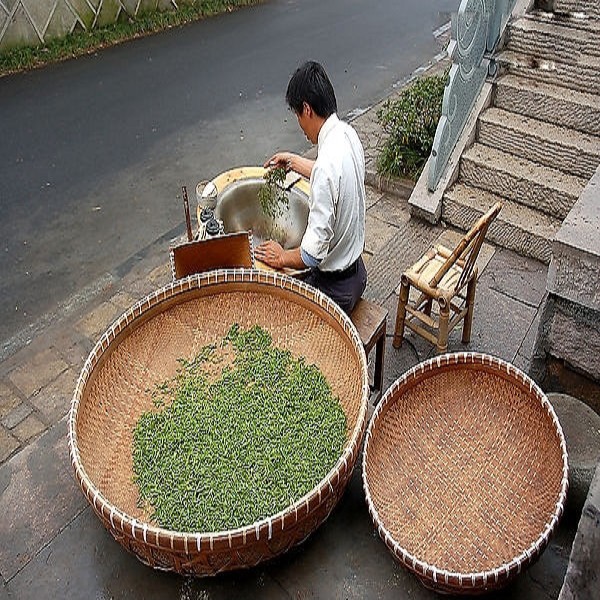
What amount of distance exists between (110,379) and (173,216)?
3.60 m

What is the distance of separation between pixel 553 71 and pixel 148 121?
4953 millimetres

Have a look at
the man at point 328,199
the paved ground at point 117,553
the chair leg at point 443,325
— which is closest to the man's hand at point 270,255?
the man at point 328,199

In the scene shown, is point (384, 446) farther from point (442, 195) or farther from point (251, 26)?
point (251, 26)

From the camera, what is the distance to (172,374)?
121 inches

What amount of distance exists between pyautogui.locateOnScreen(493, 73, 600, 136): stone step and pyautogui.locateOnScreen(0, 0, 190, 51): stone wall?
7365 millimetres

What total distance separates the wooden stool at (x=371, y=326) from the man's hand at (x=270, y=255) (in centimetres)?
53

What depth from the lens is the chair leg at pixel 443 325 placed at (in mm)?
3881

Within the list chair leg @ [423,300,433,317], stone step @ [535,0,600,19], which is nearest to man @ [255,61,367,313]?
chair leg @ [423,300,433,317]

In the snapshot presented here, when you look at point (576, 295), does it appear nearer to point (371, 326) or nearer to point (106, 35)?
point (371, 326)

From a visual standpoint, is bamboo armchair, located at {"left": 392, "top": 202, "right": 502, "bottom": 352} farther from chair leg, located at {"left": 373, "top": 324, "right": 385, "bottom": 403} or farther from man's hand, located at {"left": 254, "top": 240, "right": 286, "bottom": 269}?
man's hand, located at {"left": 254, "top": 240, "right": 286, "bottom": 269}

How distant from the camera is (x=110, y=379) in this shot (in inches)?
114

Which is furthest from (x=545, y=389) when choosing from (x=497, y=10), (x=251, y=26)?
(x=251, y=26)

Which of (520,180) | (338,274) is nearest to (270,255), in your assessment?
(338,274)

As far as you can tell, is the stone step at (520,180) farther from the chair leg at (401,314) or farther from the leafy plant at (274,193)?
the leafy plant at (274,193)
